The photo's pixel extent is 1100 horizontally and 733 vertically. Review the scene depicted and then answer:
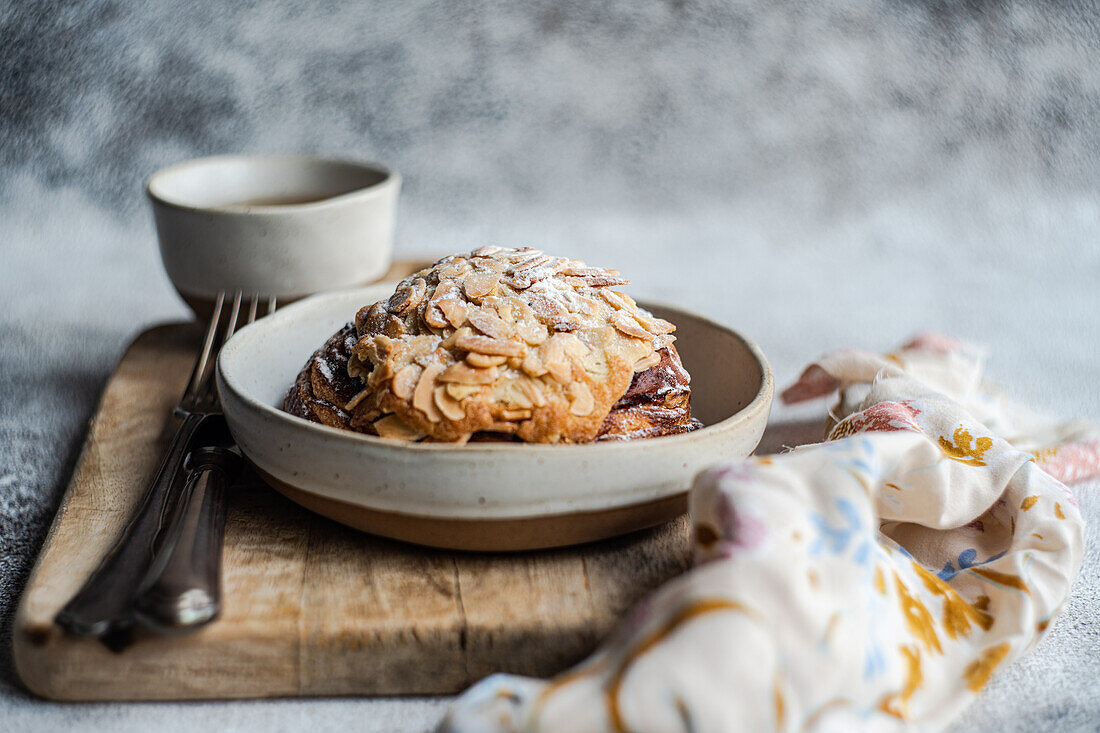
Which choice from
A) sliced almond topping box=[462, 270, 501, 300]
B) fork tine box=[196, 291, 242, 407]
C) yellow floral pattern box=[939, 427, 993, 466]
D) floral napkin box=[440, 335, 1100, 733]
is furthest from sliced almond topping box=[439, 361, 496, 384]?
yellow floral pattern box=[939, 427, 993, 466]

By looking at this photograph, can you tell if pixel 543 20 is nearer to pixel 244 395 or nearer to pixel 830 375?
pixel 830 375

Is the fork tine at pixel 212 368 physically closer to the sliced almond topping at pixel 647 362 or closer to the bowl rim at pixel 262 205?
the bowl rim at pixel 262 205

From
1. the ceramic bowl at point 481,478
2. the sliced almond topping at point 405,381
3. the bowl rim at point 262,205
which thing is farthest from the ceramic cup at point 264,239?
the sliced almond topping at point 405,381

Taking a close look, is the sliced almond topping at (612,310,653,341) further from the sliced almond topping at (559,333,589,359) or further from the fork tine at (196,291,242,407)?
the fork tine at (196,291,242,407)

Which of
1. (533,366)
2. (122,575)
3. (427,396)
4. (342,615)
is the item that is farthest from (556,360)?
(122,575)

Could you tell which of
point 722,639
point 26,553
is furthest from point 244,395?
point 722,639
